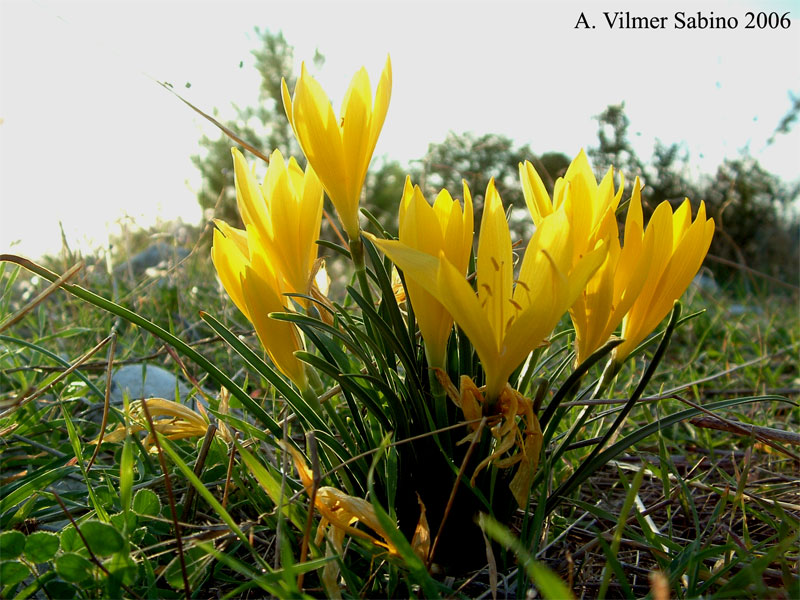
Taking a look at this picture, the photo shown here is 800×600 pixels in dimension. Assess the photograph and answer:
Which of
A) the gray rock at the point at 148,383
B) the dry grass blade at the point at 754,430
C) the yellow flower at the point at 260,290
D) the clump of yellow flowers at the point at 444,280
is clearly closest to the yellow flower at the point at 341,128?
the clump of yellow flowers at the point at 444,280

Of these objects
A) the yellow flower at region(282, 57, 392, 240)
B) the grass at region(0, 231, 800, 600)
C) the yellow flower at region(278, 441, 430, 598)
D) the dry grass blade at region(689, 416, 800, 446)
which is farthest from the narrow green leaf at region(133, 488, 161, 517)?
the dry grass blade at region(689, 416, 800, 446)

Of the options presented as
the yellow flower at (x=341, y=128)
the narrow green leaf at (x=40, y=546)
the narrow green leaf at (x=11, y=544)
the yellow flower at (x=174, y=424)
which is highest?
the yellow flower at (x=341, y=128)

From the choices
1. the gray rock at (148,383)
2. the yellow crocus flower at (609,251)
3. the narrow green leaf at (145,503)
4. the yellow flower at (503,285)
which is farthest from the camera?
the gray rock at (148,383)

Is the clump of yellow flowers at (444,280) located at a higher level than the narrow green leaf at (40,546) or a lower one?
higher

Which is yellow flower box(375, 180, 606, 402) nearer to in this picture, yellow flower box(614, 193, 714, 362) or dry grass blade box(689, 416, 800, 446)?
yellow flower box(614, 193, 714, 362)

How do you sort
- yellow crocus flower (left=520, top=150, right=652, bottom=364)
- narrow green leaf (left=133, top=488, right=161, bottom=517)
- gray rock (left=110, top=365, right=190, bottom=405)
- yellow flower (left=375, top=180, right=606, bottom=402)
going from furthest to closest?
gray rock (left=110, top=365, right=190, bottom=405) → narrow green leaf (left=133, top=488, right=161, bottom=517) → yellow crocus flower (left=520, top=150, right=652, bottom=364) → yellow flower (left=375, top=180, right=606, bottom=402)

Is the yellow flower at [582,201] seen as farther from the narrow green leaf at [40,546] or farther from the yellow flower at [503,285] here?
the narrow green leaf at [40,546]

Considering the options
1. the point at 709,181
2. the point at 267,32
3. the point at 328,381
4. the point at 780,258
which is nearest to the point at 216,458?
the point at 328,381
